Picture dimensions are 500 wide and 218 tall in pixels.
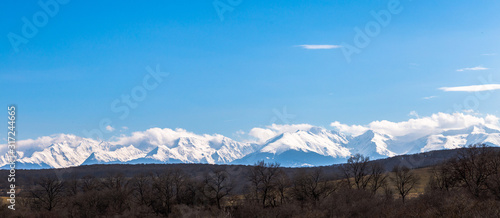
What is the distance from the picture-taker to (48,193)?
143125mm

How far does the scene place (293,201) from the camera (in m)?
124

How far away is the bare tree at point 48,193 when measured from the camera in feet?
449

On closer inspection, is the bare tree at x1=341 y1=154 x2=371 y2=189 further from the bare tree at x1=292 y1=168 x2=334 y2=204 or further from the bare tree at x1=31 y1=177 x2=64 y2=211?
the bare tree at x1=31 y1=177 x2=64 y2=211

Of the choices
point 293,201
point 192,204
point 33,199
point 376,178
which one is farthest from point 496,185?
point 33,199

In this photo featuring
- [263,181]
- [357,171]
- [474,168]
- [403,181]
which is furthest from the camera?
[357,171]

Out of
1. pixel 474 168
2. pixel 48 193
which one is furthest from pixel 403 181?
pixel 48 193

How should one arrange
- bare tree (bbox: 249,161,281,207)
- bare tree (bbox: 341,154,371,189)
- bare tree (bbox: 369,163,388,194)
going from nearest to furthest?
bare tree (bbox: 249,161,281,207) → bare tree (bbox: 369,163,388,194) → bare tree (bbox: 341,154,371,189)

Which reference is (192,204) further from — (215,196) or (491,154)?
(491,154)

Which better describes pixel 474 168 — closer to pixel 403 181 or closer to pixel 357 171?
pixel 403 181

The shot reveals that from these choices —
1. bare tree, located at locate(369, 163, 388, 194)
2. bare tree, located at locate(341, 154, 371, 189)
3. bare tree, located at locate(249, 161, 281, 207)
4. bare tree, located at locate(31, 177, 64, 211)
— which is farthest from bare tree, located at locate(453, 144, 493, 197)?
bare tree, located at locate(31, 177, 64, 211)

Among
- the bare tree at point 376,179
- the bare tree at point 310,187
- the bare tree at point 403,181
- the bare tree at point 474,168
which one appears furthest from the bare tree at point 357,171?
the bare tree at point 474,168

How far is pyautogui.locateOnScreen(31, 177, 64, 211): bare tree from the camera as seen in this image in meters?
137

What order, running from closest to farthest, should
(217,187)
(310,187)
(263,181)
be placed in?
(217,187) < (310,187) < (263,181)

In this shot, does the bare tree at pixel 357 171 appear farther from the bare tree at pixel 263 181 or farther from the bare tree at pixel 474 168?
the bare tree at pixel 474 168
